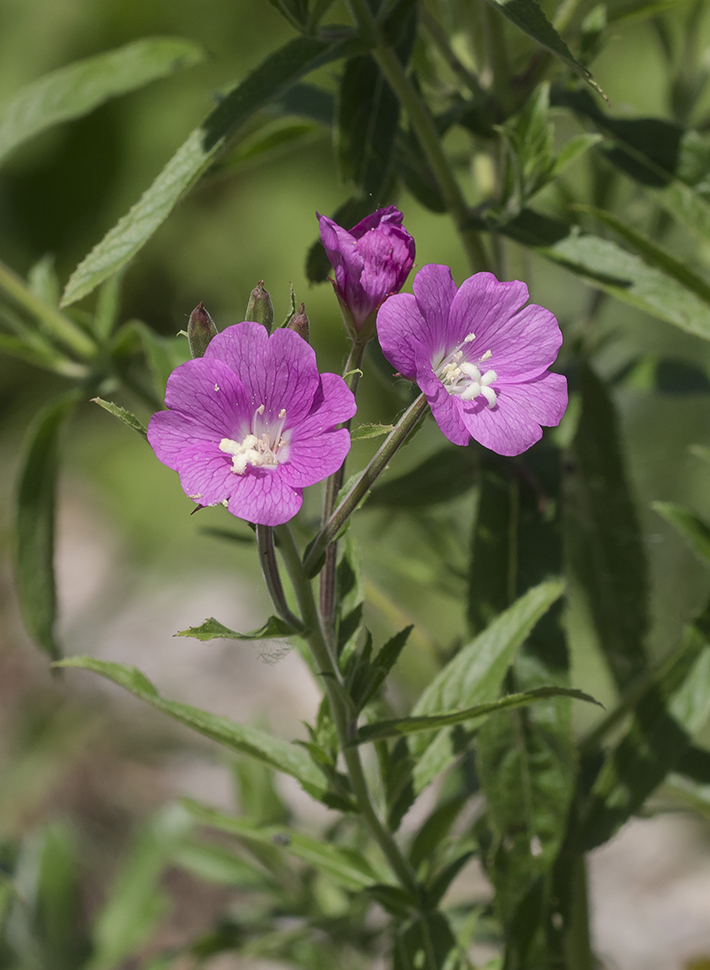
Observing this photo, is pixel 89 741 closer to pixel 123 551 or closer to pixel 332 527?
pixel 123 551

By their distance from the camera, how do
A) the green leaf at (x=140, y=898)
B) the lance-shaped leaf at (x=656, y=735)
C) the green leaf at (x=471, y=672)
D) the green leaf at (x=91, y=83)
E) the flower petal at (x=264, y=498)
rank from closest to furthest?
the flower petal at (x=264, y=498)
the green leaf at (x=471, y=672)
the lance-shaped leaf at (x=656, y=735)
the green leaf at (x=91, y=83)
the green leaf at (x=140, y=898)

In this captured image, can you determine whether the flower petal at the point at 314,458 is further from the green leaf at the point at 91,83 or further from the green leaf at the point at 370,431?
the green leaf at the point at 91,83

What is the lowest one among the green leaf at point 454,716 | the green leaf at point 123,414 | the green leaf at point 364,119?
the green leaf at point 454,716

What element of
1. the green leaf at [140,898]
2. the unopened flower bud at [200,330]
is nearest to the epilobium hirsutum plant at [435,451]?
the unopened flower bud at [200,330]

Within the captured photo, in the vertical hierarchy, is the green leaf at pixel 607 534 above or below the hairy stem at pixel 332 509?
below

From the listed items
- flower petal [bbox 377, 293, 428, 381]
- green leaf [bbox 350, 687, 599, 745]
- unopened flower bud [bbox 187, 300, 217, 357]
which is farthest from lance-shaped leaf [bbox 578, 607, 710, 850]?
unopened flower bud [bbox 187, 300, 217, 357]

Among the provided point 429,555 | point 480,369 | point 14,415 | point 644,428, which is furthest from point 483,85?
point 14,415

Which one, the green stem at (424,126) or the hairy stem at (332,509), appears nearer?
the hairy stem at (332,509)
